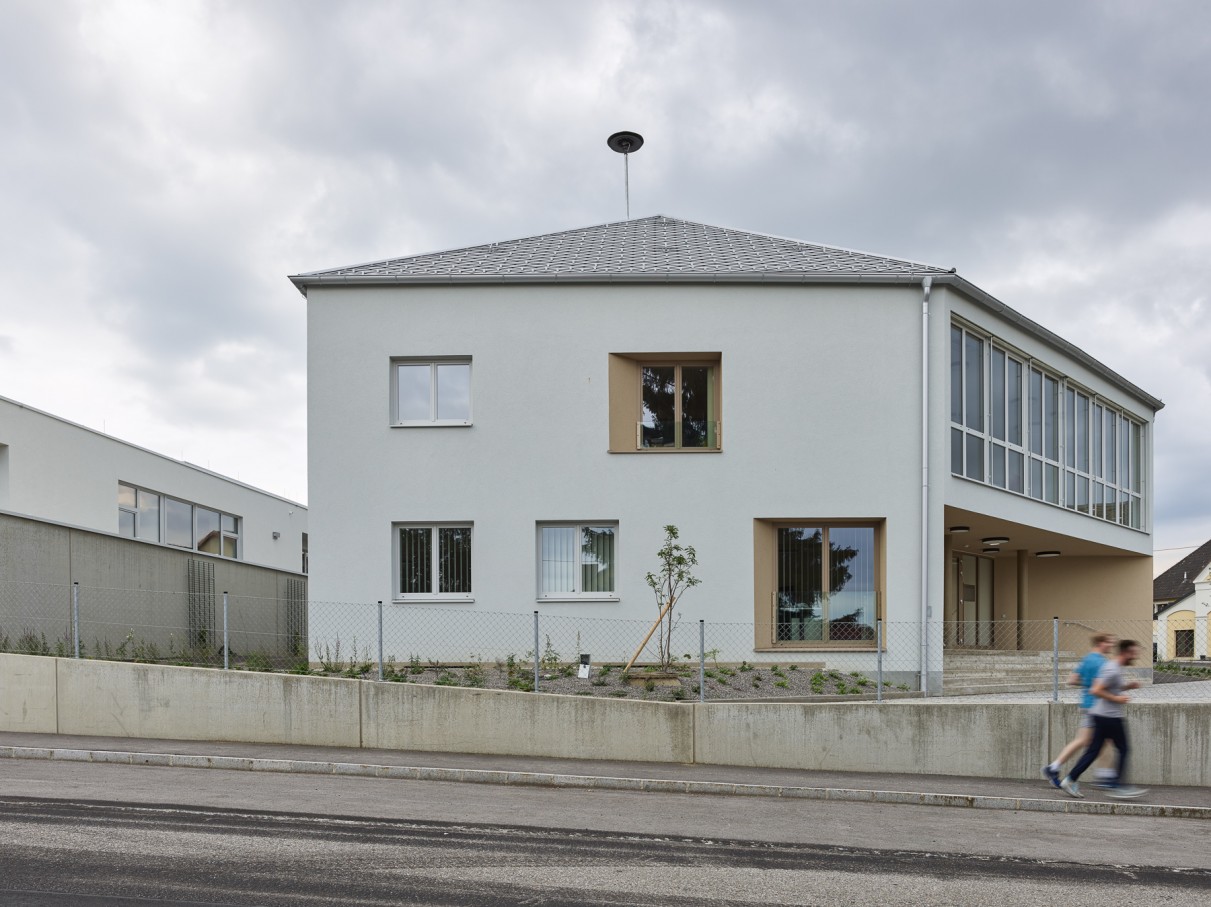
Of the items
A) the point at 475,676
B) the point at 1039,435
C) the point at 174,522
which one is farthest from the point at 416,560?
the point at 1039,435

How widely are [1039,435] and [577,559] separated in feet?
31.4

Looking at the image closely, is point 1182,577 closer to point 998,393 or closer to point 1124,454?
point 1124,454

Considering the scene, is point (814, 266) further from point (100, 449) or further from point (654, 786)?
point (100, 449)

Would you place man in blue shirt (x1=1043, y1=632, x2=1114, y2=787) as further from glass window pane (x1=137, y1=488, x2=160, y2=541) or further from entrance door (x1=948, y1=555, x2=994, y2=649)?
glass window pane (x1=137, y1=488, x2=160, y2=541)

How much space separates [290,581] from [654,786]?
752 inches

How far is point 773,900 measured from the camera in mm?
6383

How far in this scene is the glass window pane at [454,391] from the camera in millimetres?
17297

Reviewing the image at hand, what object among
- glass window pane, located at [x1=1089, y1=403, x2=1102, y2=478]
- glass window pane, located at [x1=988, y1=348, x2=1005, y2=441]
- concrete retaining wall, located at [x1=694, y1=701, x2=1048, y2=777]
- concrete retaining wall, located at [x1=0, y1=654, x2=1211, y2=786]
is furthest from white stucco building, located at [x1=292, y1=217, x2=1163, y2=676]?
glass window pane, located at [x1=1089, y1=403, x2=1102, y2=478]

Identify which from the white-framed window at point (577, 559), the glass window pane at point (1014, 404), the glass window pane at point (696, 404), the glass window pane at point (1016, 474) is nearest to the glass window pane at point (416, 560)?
the white-framed window at point (577, 559)

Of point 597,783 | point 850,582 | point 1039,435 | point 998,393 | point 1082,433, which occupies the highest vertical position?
point 998,393

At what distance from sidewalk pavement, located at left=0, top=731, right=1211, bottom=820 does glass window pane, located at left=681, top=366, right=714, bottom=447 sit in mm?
6417

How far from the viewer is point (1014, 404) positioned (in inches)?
768

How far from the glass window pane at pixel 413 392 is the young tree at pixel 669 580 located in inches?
176

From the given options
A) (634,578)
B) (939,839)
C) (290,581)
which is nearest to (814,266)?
(634,578)
